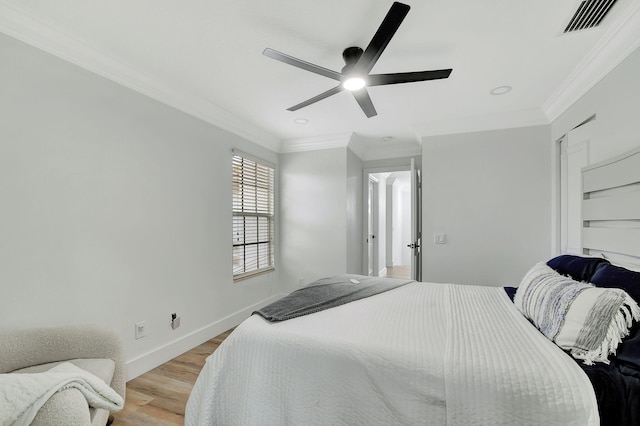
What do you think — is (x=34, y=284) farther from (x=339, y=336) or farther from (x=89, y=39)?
(x=339, y=336)

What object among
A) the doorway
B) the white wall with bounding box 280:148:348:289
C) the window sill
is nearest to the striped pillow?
the white wall with bounding box 280:148:348:289

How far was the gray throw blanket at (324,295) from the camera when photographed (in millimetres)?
1666

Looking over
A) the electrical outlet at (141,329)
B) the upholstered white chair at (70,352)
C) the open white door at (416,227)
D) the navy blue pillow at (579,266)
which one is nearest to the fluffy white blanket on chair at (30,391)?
the upholstered white chair at (70,352)

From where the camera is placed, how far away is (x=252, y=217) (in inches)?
144

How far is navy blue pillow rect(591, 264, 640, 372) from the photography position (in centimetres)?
104

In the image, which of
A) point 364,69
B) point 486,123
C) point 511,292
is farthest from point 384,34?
point 486,123

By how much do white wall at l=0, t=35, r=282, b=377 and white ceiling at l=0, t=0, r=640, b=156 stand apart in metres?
0.20

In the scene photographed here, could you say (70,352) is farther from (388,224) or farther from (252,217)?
(388,224)

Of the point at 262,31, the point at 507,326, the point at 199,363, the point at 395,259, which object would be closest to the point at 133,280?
the point at 199,363

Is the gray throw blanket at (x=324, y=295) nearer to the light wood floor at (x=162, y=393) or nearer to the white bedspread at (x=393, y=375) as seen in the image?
the white bedspread at (x=393, y=375)

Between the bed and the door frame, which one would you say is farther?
→ the door frame

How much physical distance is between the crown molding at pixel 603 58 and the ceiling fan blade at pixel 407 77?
3.29 ft

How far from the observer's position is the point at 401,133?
3846mm

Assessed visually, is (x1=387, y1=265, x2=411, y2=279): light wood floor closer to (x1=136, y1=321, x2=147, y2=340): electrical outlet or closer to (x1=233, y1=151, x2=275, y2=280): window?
(x1=233, y1=151, x2=275, y2=280): window
